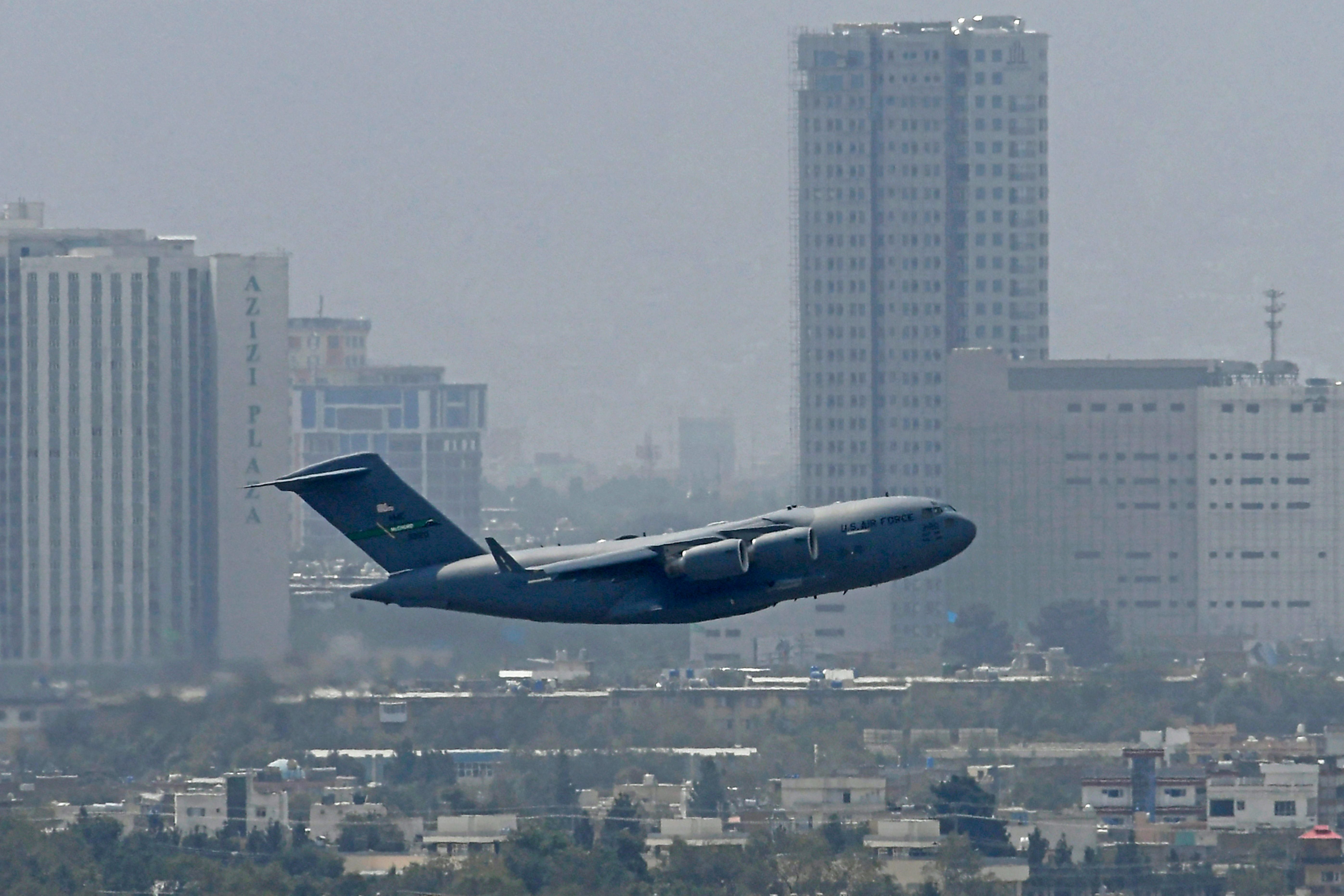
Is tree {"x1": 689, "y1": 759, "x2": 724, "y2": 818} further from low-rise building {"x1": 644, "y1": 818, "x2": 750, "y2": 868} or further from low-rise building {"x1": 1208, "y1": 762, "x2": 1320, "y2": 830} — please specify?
low-rise building {"x1": 1208, "y1": 762, "x2": 1320, "y2": 830}

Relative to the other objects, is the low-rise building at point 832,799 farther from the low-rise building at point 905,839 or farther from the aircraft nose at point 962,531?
the aircraft nose at point 962,531

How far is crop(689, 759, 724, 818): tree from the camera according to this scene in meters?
172

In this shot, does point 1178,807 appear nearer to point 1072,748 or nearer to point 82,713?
point 1072,748

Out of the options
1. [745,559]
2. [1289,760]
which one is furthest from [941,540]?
[1289,760]

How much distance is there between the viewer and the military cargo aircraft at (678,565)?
74125 mm

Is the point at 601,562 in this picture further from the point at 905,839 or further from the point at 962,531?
the point at 905,839

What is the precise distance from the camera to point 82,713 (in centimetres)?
15650

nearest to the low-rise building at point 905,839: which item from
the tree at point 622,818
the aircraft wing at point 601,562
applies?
the tree at point 622,818

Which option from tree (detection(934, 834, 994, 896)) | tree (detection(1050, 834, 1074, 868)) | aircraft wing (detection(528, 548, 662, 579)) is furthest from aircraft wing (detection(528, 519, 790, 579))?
tree (detection(1050, 834, 1074, 868))

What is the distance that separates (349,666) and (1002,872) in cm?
2701

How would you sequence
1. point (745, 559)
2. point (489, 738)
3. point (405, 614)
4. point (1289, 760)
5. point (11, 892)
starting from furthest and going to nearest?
point (489, 738), point (1289, 760), point (405, 614), point (11, 892), point (745, 559)

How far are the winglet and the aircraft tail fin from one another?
208 cm

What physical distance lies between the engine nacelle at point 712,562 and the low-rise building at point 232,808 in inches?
3605

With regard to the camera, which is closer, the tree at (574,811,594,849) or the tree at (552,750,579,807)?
the tree at (574,811,594,849)
